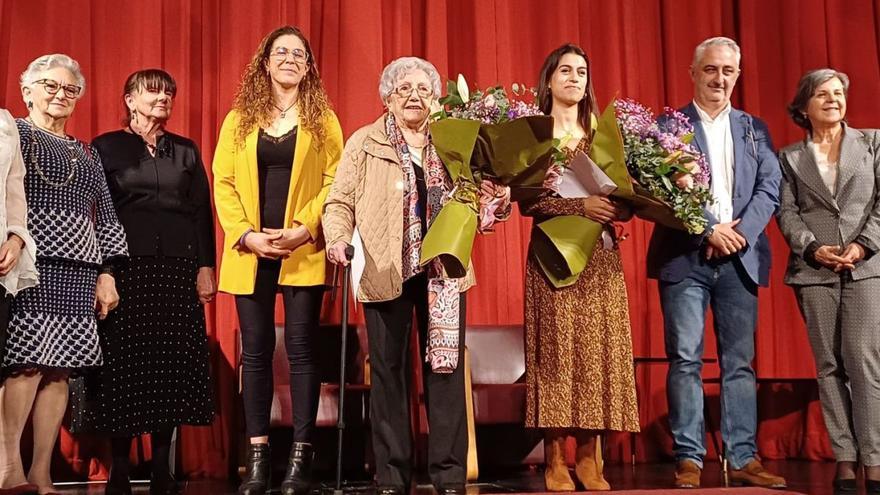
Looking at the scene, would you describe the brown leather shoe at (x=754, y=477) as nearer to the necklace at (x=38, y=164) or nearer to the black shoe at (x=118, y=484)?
the black shoe at (x=118, y=484)

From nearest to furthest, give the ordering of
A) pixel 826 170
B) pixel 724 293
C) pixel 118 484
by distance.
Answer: pixel 118 484, pixel 724 293, pixel 826 170

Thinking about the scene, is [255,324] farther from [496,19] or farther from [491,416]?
[496,19]

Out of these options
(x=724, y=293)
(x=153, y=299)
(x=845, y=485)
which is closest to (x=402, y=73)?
(x=153, y=299)

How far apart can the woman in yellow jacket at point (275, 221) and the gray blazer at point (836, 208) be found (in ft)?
6.11

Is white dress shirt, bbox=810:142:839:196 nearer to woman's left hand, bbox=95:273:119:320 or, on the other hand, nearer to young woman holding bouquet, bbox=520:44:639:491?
young woman holding bouquet, bbox=520:44:639:491

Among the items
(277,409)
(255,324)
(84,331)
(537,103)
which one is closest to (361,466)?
(277,409)

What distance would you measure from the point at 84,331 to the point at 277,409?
3.43ft

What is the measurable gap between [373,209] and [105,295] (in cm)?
107

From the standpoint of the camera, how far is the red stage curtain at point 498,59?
15.3 ft

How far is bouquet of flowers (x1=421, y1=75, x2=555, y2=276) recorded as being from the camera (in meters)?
3.07

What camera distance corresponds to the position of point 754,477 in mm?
3545

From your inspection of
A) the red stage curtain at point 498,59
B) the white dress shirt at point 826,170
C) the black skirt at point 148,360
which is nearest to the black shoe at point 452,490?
the black skirt at point 148,360

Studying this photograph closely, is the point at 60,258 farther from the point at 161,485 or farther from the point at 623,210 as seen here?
the point at 623,210

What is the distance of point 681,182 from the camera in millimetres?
3451
